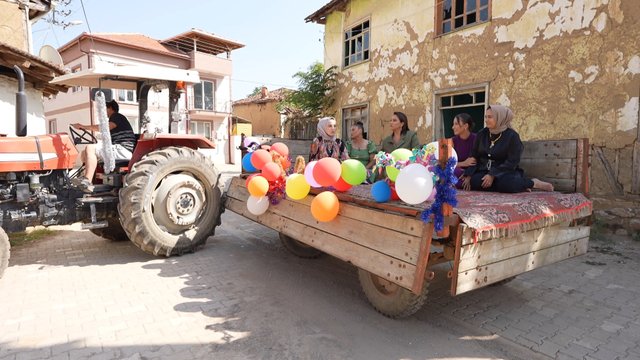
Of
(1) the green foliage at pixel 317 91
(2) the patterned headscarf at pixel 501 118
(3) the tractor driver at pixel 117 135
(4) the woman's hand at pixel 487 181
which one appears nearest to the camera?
(4) the woman's hand at pixel 487 181

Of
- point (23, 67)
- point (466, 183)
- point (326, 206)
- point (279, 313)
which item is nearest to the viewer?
point (326, 206)

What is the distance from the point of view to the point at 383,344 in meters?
2.69

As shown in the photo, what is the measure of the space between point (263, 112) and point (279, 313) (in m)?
29.8

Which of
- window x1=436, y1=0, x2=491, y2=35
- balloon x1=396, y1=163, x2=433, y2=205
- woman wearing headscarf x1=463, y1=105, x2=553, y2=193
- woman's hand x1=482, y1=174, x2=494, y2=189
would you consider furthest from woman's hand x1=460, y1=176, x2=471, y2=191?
window x1=436, y1=0, x2=491, y2=35

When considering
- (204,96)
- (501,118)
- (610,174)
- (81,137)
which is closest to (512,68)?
(610,174)

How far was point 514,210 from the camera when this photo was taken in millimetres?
2686

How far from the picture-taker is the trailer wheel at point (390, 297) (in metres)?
2.86

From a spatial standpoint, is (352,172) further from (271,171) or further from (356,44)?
(356,44)

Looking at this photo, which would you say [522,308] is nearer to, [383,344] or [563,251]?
[563,251]

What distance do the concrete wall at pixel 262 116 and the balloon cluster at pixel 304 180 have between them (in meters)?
25.9

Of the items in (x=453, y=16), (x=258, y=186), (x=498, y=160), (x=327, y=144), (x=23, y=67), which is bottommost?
(x=258, y=186)

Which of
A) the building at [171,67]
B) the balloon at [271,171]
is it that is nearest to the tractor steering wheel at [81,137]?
the balloon at [271,171]

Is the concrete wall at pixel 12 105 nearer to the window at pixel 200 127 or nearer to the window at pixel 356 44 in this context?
the window at pixel 356 44

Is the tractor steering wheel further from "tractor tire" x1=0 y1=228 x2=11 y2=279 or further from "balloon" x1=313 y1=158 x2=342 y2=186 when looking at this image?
"balloon" x1=313 y1=158 x2=342 y2=186
